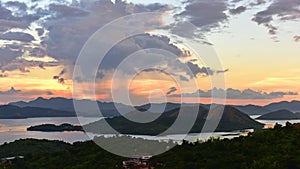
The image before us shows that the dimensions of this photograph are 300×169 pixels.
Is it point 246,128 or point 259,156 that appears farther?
point 246,128

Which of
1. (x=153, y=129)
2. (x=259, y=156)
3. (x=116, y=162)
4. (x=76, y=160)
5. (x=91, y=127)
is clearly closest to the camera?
(x=259, y=156)

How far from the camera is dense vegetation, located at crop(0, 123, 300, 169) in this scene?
1187 inches

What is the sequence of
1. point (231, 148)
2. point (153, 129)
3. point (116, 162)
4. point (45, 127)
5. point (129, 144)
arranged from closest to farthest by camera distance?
point (231, 148) → point (116, 162) → point (129, 144) → point (153, 129) → point (45, 127)

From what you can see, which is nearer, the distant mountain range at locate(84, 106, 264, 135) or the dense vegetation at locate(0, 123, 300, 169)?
the dense vegetation at locate(0, 123, 300, 169)

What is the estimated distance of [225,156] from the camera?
1375 inches

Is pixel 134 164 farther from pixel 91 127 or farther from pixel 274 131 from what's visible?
pixel 91 127

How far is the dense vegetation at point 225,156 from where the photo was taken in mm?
30156

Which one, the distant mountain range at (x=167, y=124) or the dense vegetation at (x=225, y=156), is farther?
the distant mountain range at (x=167, y=124)

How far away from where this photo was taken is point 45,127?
139 metres

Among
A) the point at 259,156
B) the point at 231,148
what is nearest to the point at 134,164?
the point at 231,148

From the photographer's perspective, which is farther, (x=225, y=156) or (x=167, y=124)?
(x=167, y=124)

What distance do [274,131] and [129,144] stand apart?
2877cm

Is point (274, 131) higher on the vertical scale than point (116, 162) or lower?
higher

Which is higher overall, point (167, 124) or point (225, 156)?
point (167, 124)
